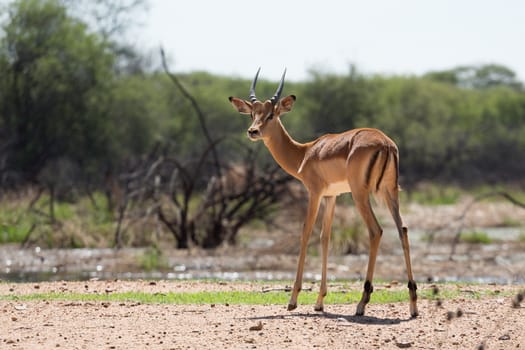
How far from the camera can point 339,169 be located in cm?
1018

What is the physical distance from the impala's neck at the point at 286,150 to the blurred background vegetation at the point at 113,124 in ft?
36.1

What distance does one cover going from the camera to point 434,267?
1992 cm

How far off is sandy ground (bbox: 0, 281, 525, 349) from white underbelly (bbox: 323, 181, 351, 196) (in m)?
1.27

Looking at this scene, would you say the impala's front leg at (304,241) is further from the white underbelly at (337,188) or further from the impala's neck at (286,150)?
the impala's neck at (286,150)

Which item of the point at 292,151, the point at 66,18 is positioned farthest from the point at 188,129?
the point at 292,151

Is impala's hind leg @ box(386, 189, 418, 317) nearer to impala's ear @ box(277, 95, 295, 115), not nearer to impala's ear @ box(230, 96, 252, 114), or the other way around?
impala's ear @ box(277, 95, 295, 115)

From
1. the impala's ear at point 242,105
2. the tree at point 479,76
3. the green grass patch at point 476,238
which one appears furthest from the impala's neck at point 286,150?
the tree at point 479,76

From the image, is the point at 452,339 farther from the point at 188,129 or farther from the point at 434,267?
the point at 188,129

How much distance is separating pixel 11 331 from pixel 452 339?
166 inches

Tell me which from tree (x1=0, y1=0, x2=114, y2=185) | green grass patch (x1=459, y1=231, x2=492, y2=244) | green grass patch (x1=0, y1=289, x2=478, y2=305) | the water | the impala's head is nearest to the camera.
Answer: the impala's head

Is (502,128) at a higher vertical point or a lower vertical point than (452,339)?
higher

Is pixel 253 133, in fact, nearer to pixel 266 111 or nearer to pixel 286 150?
pixel 266 111

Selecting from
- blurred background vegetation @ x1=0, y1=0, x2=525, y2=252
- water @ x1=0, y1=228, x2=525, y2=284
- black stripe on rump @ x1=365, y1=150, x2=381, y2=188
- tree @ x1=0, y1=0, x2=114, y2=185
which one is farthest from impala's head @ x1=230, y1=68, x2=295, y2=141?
tree @ x1=0, y1=0, x2=114, y2=185

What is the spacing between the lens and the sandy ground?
28.2 feet
